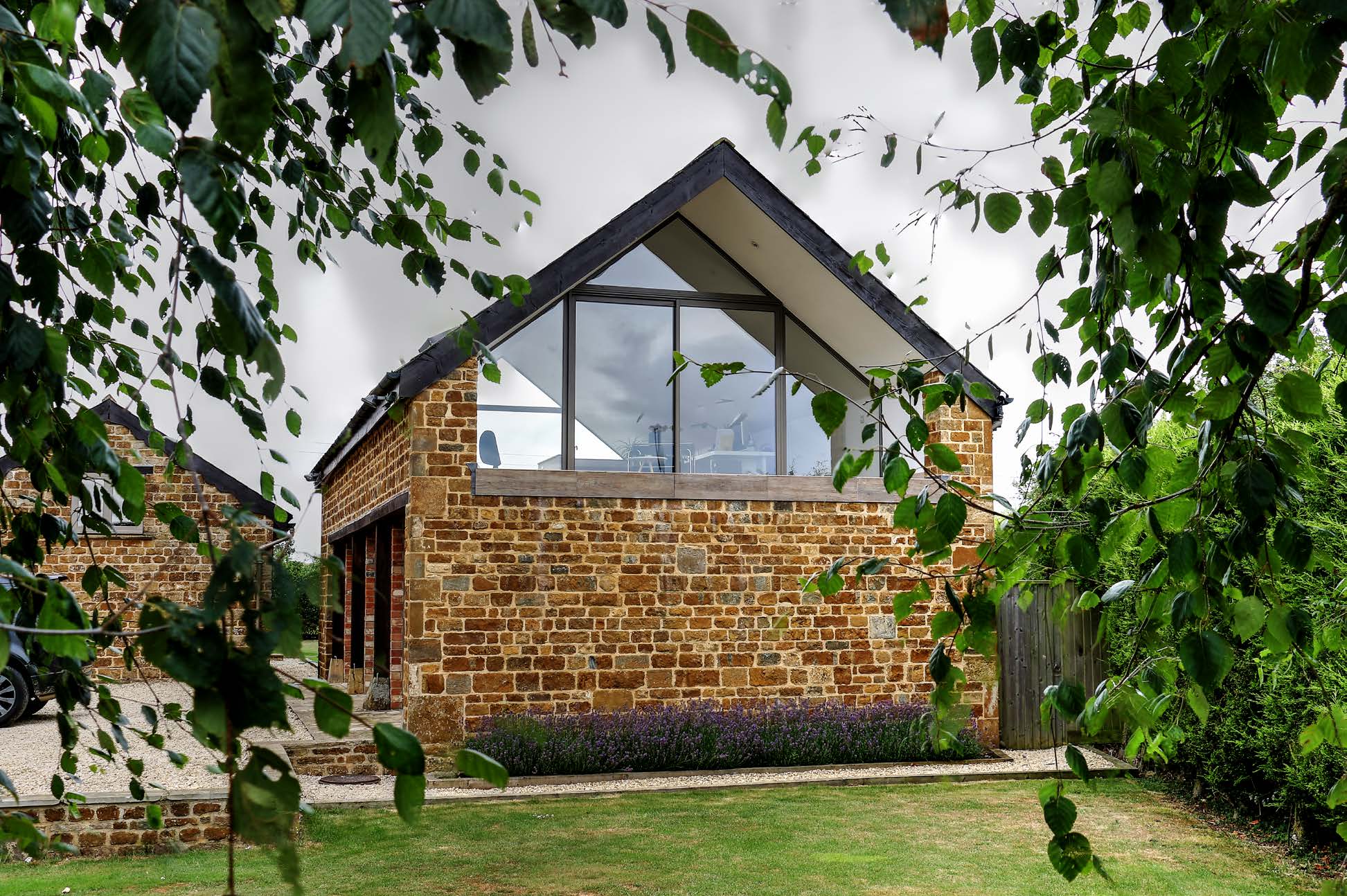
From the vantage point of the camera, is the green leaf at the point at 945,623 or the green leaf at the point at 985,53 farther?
the green leaf at the point at 945,623

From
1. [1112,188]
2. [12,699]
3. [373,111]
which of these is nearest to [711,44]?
[373,111]

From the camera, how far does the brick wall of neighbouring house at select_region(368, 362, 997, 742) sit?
912 cm

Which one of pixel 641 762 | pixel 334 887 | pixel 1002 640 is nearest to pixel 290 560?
pixel 334 887

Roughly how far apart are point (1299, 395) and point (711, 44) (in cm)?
119

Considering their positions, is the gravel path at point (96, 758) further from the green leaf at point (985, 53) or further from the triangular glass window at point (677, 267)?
the green leaf at point (985, 53)

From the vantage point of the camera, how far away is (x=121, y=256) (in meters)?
2.76

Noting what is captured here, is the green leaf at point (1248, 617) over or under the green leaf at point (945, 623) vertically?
over

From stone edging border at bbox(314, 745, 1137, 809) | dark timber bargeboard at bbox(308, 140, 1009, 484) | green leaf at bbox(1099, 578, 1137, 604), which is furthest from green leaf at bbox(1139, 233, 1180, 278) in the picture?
dark timber bargeboard at bbox(308, 140, 1009, 484)

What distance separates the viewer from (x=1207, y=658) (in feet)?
5.55

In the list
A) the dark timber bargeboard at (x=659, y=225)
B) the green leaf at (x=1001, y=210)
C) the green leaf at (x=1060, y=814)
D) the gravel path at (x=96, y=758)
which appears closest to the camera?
the green leaf at (x=1060, y=814)

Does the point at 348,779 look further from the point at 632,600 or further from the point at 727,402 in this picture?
the point at 727,402

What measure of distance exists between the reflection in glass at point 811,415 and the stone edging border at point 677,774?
2.69 m

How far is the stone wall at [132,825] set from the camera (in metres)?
6.45

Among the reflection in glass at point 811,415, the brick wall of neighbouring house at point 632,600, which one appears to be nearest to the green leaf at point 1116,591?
the brick wall of neighbouring house at point 632,600
